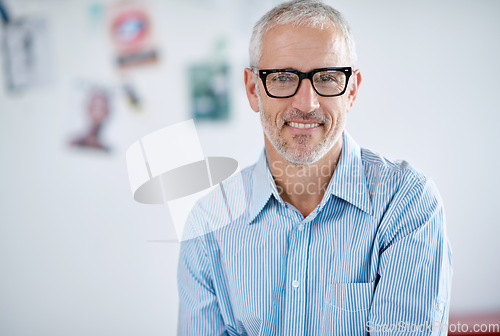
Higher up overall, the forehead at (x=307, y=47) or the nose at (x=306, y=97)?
the forehead at (x=307, y=47)

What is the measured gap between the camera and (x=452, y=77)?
1.82 metres

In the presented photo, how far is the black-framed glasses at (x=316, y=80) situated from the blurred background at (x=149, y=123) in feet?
2.68

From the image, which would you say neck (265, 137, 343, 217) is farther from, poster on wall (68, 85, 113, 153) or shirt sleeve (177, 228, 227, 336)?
poster on wall (68, 85, 113, 153)

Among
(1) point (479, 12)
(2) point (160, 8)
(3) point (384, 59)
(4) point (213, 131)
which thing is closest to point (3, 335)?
(4) point (213, 131)

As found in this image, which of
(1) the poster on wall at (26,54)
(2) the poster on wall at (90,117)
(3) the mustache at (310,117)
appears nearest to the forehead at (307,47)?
(3) the mustache at (310,117)

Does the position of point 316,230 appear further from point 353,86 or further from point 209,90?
point 209,90

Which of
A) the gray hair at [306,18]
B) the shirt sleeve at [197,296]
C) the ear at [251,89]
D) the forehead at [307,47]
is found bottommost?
the shirt sleeve at [197,296]

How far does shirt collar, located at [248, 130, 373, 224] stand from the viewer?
3.60 feet

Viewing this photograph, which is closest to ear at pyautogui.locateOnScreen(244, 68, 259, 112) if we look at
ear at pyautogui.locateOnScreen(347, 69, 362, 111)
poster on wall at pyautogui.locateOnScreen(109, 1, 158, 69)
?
ear at pyautogui.locateOnScreen(347, 69, 362, 111)

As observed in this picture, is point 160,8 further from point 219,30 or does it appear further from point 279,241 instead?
point 279,241

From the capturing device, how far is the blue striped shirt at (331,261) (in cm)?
100

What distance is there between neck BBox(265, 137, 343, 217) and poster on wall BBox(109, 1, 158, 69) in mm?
1092

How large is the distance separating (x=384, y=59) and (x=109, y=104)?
47.7 inches

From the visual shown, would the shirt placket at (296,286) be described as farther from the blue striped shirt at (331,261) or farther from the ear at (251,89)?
the ear at (251,89)
